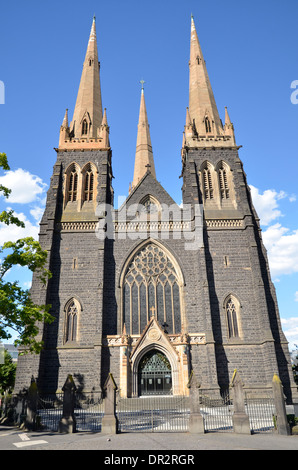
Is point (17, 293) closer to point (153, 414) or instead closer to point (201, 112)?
point (153, 414)

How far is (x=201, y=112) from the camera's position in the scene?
32406mm

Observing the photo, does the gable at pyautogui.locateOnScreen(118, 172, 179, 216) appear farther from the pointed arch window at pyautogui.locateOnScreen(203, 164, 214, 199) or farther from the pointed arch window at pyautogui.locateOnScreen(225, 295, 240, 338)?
the pointed arch window at pyautogui.locateOnScreen(225, 295, 240, 338)

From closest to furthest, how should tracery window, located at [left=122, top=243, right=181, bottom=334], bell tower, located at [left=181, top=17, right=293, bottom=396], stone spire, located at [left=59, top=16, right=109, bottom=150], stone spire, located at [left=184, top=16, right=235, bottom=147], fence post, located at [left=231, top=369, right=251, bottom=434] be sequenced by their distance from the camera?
1. fence post, located at [left=231, top=369, right=251, bottom=434]
2. bell tower, located at [left=181, top=17, right=293, bottom=396]
3. tracery window, located at [left=122, top=243, right=181, bottom=334]
4. stone spire, located at [left=59, top=16, right=109, bottom=150]
5. stone spire, located at [left=184, top=16, right=235, bottom=147]

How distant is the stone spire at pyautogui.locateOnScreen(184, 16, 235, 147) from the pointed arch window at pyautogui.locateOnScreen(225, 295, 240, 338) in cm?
1398

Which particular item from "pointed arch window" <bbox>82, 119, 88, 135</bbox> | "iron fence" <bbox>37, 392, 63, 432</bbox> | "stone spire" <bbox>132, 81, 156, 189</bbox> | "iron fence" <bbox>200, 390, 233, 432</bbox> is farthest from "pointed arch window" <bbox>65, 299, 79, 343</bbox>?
"stone spire" <bbox>132, 81, 156, 189</bbox>

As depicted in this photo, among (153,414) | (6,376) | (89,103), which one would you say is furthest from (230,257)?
(6,376)

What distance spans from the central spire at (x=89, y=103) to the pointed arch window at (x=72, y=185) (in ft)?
13.7

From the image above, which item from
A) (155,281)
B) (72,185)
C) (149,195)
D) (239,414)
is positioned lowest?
(239,414)

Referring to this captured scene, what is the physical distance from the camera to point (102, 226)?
25547mm

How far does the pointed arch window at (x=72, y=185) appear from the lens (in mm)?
28000

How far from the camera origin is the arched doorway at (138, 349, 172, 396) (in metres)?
21.9

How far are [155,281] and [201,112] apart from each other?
17.5 m

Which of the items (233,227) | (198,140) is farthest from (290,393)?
(198,140)

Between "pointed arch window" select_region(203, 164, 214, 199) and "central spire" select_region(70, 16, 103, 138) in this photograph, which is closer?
"pointed arch window" select_region(203, 164, 214, 199)
